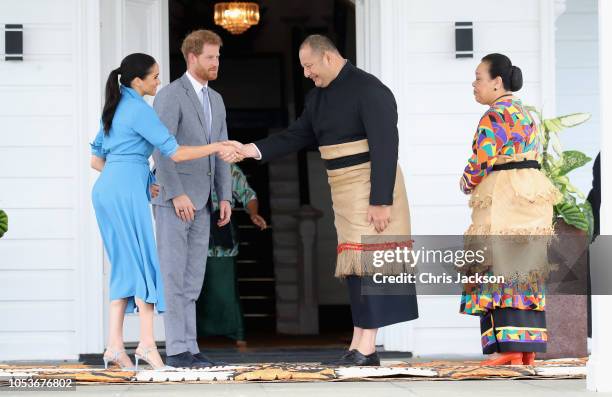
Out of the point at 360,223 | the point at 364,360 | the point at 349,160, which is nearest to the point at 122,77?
the point at 349,160

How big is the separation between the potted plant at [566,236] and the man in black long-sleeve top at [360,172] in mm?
1339

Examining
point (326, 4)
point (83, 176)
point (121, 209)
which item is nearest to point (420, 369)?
point (121, 209)

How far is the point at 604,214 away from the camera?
5.14 m

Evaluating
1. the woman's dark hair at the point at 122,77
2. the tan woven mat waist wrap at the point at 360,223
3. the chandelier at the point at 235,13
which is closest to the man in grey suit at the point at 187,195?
the woman's dark hair at the point at 122,77

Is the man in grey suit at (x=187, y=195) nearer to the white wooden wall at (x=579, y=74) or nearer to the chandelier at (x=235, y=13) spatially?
the white wooden wall at (x=579, y=74)

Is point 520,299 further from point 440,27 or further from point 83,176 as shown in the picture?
point 83,176

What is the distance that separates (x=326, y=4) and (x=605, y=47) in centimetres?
1027

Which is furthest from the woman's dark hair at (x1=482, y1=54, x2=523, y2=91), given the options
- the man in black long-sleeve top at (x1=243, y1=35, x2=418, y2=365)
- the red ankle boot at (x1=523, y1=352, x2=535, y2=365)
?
the red ankle boot at (x1=523, y1=352, x2=535, y2=365)

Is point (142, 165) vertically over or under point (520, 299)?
over

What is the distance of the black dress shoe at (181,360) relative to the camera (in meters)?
6.38

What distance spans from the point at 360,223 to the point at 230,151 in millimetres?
748

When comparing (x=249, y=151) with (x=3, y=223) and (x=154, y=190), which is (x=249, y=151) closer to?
(x=154, y=190)

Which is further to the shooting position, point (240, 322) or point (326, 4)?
point (326, 4)

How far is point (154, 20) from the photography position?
27.2 ft
